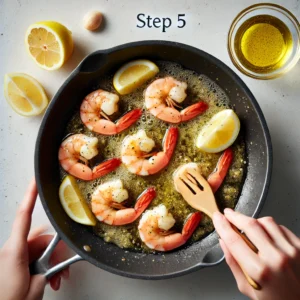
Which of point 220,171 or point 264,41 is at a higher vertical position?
point 264,41

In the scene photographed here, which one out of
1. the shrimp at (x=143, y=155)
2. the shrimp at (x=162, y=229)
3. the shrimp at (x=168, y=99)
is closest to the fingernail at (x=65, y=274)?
the shrimp at (x=162, y=229)

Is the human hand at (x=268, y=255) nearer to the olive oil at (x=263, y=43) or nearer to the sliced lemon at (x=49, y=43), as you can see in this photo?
the olive oil at (x=263, y=43)

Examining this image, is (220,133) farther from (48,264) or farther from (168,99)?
(48,264)

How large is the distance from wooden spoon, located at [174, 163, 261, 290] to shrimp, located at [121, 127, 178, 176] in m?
0.07

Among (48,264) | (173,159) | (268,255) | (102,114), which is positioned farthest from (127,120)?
(268,255)

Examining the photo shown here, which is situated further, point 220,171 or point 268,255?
point 220,171

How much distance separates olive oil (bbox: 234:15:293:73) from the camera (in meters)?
1.80

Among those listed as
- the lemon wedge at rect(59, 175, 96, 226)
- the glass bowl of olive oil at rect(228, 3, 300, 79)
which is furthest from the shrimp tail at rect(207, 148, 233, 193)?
the lemon wedge at rect(59, 175, 96, 226)

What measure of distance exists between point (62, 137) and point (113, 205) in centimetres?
30

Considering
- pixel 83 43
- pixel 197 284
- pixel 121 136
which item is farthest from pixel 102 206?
pixel 83 43

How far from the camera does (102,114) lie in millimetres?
1775

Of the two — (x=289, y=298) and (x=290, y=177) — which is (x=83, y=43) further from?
(x=289, y=298)

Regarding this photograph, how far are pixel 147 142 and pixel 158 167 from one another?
0.09 metres

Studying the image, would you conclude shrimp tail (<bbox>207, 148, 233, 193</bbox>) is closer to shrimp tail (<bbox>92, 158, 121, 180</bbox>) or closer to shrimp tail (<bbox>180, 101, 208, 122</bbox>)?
shrimp tail (<bbox>180, 101, 208, 122</bbox>)
